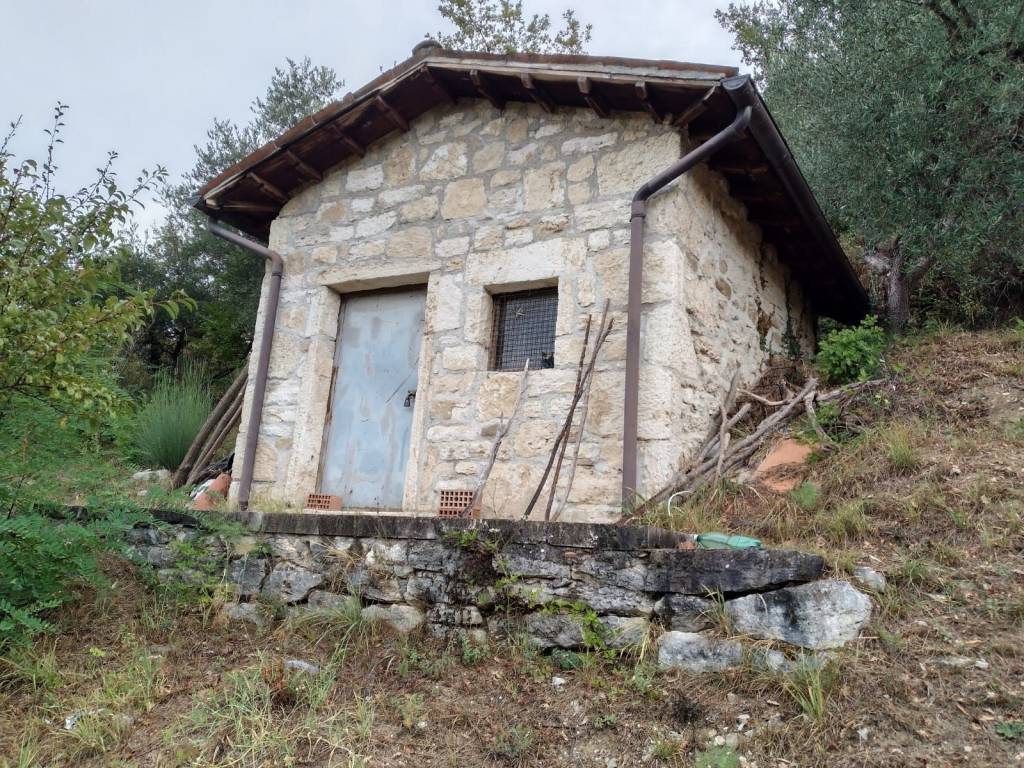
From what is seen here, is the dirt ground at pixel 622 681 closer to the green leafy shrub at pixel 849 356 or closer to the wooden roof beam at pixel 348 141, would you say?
the green leafy shrub at pixel 849 356

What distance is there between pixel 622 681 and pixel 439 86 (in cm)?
457

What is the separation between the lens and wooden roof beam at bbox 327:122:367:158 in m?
6.30

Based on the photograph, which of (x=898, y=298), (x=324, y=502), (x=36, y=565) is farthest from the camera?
(x=898, y=298)

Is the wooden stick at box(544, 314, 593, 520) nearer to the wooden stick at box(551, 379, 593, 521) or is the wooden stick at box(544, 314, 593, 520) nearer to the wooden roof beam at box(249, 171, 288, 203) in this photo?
the wooden stick at box(551, 379, 593, 521)

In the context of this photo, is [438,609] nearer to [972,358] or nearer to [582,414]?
[582,414]

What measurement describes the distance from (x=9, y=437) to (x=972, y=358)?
6.34 m

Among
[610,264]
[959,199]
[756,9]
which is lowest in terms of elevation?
[610,264]

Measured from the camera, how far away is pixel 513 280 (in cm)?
567

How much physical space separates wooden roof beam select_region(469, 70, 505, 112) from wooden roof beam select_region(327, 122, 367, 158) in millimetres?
1126

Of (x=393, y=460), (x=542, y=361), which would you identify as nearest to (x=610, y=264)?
(x=542, y=361)

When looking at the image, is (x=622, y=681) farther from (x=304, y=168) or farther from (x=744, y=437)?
(x=304, y=168)

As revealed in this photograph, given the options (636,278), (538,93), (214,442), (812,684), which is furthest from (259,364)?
(812,684)

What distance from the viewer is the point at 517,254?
5.71m

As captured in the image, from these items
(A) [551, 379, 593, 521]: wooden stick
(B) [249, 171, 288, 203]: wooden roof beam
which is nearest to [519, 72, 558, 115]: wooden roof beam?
(A) [551, 379, 593, 521]: wooden stick
